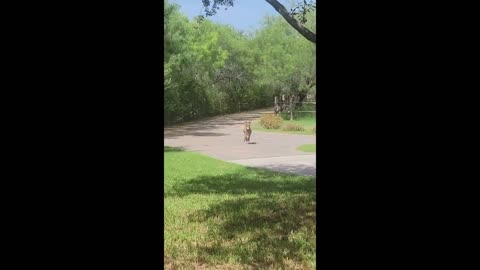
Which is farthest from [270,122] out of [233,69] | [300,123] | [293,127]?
[233,69]

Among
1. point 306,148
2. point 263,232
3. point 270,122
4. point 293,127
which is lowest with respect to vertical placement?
point 263,232

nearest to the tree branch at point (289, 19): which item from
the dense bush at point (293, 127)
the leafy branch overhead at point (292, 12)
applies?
the leafy branch overhead at point (292, 12)

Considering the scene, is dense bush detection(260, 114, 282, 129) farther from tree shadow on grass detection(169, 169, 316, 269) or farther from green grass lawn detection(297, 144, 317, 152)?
tree shadow on grass detection(169, 169, 316, 269)

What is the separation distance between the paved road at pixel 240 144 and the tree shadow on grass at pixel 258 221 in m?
1.26

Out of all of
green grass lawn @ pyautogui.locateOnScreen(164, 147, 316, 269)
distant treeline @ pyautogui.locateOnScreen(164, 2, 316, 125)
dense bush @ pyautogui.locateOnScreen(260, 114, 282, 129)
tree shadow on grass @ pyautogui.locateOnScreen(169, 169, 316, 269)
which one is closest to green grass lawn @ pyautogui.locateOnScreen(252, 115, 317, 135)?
dense bush @ pyautogui.locateOnScreen(260, 114, 282, 129)

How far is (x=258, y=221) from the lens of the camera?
390 cm

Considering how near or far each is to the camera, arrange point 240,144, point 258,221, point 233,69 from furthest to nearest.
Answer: point 233,69, point 240,144, point 258,221

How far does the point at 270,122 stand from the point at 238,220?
7.05 meters

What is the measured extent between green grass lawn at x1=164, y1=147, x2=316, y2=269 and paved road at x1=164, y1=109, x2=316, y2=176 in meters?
0.91

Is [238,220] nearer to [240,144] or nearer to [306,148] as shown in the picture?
[306,148]
